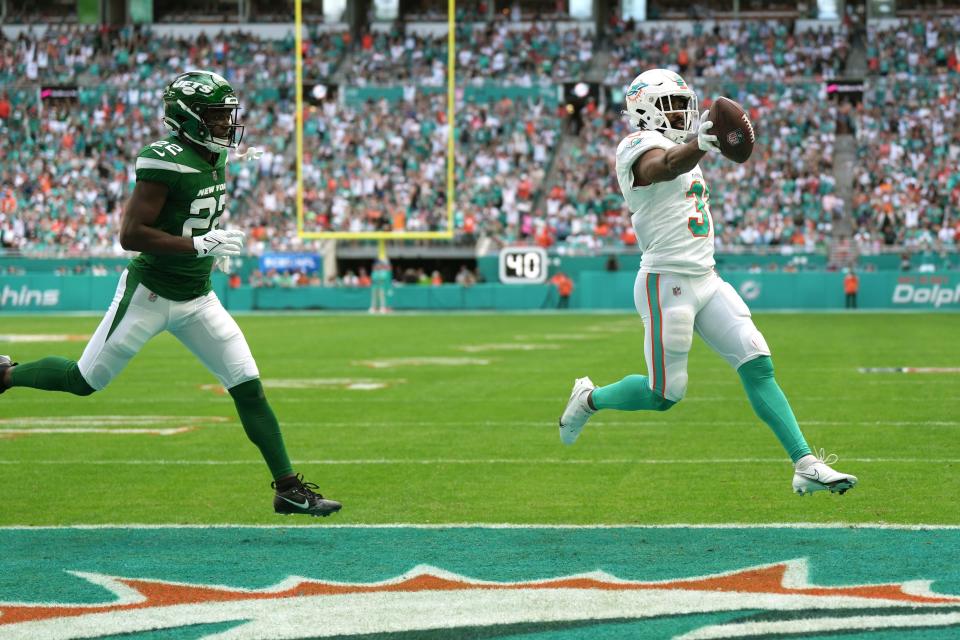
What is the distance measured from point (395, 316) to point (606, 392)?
Answer: 21.5 m

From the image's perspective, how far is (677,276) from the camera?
19.7 ft

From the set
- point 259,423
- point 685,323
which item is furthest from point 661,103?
point 259,423

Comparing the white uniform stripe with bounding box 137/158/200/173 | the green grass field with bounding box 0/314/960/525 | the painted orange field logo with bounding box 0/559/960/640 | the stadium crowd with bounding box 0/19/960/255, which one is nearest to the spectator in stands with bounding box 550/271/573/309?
the stadium crowd with bounding box 0/19/960/255

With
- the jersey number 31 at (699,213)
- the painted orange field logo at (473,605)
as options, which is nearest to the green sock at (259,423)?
the painted orange field logo at (473,605)

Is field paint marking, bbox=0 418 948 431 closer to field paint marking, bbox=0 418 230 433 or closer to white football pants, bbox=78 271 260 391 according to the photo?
field paint marking, bbox=0 418 230 433

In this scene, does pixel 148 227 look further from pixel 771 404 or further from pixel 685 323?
pixel 771 404

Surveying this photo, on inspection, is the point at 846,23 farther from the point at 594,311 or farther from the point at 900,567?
the point at 900,567

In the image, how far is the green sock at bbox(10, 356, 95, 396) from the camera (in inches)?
237

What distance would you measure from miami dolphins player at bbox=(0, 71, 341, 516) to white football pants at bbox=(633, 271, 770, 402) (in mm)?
1605

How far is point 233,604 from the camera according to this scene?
435 cm

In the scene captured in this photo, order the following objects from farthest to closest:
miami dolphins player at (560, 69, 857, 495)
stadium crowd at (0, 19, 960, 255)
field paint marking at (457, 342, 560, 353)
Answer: stadium crowd at (0, 19, 960, 255), field paint marking at (457, 342, 560, 353), miami dolphins player at (560, 69, 857, 495)

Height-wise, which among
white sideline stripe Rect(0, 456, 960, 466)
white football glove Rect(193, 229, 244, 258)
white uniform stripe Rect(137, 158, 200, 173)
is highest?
white uniform stripe Rect(137, 158, 200, 173)

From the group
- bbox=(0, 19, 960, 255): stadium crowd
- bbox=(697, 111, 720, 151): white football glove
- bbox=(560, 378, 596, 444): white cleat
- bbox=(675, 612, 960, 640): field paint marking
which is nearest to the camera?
bbox=(675, 612, 960, 640): field paint marking

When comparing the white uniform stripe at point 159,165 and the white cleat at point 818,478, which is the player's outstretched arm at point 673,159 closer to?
the white cleat at point 818,478
